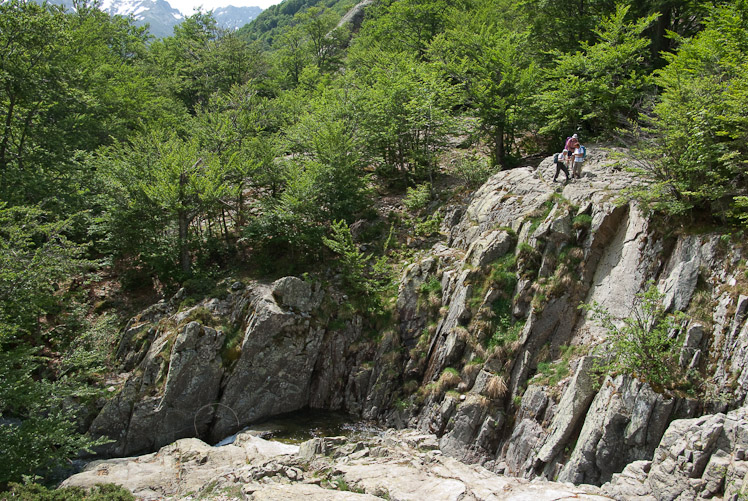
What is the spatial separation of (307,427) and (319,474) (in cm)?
512

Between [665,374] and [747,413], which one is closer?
[747,413]

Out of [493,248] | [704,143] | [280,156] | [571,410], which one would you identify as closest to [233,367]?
[493,248]

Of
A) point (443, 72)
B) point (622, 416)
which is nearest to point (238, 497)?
point (622, 416)

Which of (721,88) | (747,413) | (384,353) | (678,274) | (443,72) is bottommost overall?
(384,353)

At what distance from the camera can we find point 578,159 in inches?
627

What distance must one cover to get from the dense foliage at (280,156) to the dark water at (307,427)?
5.20 metres

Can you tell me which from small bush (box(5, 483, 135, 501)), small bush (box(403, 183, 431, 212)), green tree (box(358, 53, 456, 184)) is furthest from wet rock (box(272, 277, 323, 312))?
green tree (box(358, 53, 456, 184))

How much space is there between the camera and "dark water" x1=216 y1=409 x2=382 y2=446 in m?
15.3

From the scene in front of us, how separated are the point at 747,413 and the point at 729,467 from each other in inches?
50.4

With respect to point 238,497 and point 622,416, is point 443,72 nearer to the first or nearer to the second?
point 622,416

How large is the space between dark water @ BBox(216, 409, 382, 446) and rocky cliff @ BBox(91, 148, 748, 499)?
0.45m

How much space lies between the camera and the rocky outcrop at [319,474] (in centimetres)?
948

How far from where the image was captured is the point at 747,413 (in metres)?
8.39

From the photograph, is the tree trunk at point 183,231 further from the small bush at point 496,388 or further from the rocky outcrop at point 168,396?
the small bush at point 496,388
